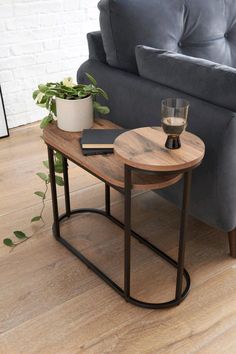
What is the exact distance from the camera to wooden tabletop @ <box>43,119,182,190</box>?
4.18 feet

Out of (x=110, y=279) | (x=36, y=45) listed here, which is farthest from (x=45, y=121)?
(x=36, y=45)

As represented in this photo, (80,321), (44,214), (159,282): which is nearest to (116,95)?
(44,214)

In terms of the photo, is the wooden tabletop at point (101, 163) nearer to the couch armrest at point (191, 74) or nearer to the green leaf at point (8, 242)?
the couch armrest at point (191, 74)

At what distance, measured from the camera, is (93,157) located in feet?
4.60

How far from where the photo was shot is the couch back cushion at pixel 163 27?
5.66 feet

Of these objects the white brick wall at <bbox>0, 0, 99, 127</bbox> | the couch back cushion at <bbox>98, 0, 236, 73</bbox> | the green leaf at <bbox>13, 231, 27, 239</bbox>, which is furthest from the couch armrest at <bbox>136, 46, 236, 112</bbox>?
the white brick wall at <bbox>0, 0, 99, 127</bbox>

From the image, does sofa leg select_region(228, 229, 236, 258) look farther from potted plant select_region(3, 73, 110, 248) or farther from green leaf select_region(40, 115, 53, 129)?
green leaf select_region(40, 115, 53, 129)

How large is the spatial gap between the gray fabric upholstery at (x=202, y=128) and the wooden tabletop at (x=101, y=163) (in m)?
0.15

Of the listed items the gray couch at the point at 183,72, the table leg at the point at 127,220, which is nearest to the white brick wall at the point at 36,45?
the gray couch at the point at 183,72

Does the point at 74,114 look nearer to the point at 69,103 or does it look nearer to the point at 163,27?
the point at 69,103

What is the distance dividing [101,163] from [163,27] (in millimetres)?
755

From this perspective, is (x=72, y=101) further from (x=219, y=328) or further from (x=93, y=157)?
(x=219, y=328)

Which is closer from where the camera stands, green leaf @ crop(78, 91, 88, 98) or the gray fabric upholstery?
the gray fabric upholstery

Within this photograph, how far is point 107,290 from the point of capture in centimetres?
153
